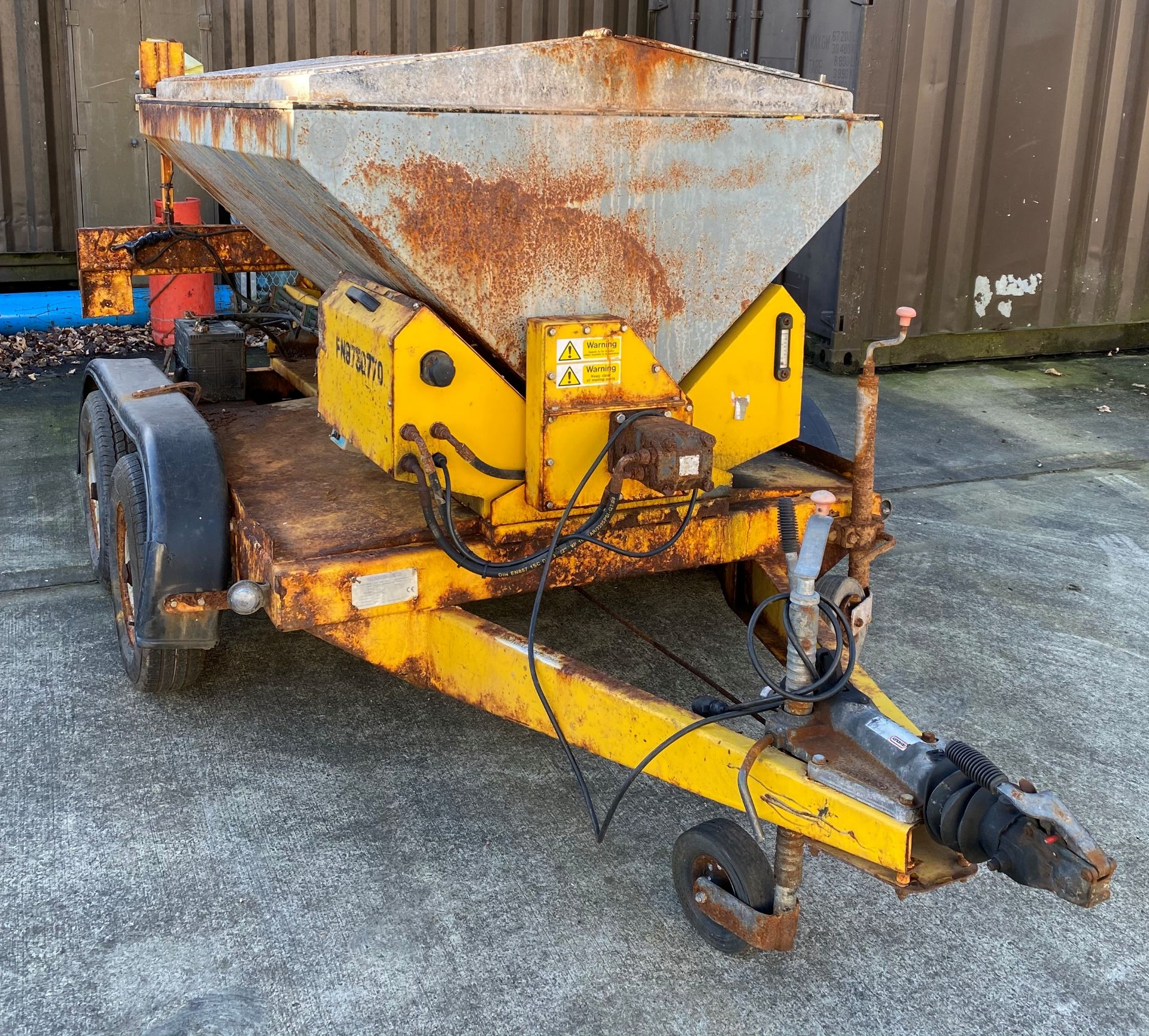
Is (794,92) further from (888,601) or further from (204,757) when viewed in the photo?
(204,757)

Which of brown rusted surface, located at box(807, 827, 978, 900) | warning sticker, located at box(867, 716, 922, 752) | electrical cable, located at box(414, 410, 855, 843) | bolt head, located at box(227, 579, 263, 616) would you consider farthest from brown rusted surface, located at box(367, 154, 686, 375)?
brown rusted surface, located at box(807, 827, 978, 900)

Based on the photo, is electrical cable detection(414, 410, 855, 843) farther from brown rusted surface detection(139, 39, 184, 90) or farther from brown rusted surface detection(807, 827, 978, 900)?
brown rusted surface detection(139, 39, 184, 90)

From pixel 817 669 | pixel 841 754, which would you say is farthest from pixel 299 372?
pixel 841 754

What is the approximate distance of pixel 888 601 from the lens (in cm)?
439

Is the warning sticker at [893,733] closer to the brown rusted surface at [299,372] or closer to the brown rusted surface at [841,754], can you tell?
the brown rusted surface at [841,754]

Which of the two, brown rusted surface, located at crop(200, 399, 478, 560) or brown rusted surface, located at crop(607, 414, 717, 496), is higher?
brown rusted surface, located at crop(607, 414, 717, 496)

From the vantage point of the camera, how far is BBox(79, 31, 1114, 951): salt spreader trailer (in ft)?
8.27

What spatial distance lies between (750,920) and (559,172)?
174 cm

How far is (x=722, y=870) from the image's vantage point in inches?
101

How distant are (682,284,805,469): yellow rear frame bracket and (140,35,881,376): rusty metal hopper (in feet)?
0.17

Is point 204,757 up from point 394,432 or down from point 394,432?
down

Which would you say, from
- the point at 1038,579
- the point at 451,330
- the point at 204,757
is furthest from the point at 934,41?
the point at 204,757

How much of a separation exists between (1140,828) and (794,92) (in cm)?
208

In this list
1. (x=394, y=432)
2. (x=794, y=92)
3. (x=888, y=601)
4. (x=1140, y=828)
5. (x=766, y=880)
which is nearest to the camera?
(x=766, y=880)
